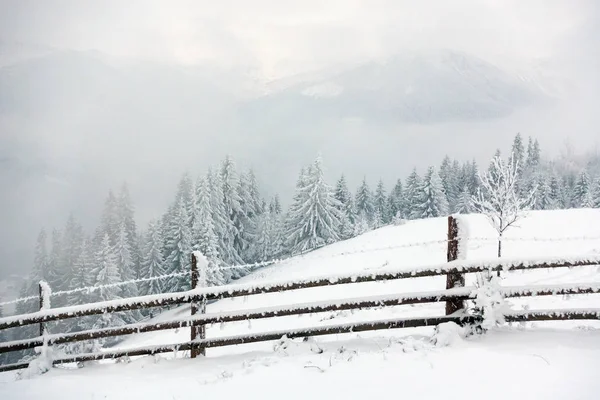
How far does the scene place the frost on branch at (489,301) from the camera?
6.31m

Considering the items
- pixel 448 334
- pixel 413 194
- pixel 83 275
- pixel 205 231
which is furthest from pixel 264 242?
pixel 448 334

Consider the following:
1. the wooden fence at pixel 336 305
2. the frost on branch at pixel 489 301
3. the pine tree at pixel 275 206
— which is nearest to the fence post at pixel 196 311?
the wooden fence at pixel 336 305

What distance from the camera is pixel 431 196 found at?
219 ft

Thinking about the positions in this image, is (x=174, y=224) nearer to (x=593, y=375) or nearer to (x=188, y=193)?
(x=188, y=193)

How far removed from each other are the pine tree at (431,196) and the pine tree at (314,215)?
855 inches

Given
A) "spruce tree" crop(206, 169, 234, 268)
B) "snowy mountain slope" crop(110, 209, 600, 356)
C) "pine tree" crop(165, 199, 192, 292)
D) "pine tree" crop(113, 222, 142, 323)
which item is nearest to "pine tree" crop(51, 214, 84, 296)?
"pine tree" crop(113, 222, 142, 323)

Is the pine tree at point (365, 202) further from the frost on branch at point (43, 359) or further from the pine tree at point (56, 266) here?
the frost on branch at point (43, 359)

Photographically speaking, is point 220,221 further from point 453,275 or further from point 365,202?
point 453,275

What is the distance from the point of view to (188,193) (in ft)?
204

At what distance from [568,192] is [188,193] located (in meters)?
91.1

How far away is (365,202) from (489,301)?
8222cm

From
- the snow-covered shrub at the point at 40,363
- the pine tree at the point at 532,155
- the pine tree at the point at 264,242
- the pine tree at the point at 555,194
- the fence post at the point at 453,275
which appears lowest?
the pine tree at the point at 264,242

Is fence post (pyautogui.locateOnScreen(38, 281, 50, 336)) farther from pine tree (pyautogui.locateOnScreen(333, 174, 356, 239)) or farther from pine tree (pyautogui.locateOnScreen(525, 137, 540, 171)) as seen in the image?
pine tree (pyautogui.locateOnScreen(525, 137, 540, 171))

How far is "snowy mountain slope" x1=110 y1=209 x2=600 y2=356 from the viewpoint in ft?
43.1
